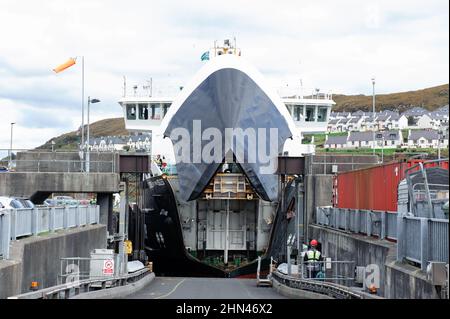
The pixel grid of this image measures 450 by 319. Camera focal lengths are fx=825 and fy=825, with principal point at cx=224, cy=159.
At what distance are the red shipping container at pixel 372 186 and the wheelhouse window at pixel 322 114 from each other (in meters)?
10.2

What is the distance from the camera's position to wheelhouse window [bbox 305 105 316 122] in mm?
43156

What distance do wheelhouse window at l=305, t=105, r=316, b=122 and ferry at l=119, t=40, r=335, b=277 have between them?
11.8ft

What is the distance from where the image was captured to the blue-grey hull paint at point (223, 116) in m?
31.0

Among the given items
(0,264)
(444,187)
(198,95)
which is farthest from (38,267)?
(198,95)

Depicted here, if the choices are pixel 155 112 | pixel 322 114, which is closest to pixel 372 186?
pixel 322 114

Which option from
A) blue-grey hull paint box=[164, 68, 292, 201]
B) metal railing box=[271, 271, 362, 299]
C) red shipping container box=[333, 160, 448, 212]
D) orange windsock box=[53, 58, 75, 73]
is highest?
orange windsock box=[53, 58, 75, 73]

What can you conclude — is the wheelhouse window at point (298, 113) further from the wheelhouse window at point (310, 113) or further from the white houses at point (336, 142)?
the white houses at point (336, 142)

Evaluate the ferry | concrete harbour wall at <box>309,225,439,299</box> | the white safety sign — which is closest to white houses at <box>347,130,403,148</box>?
the ferry

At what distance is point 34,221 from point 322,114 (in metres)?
27.0

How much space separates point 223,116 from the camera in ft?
101

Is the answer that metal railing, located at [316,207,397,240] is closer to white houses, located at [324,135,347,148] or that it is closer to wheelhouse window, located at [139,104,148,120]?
wheelhouse window, located at [139,104,148,120]

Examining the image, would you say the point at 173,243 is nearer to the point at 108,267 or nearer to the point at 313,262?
the point at 108,267
